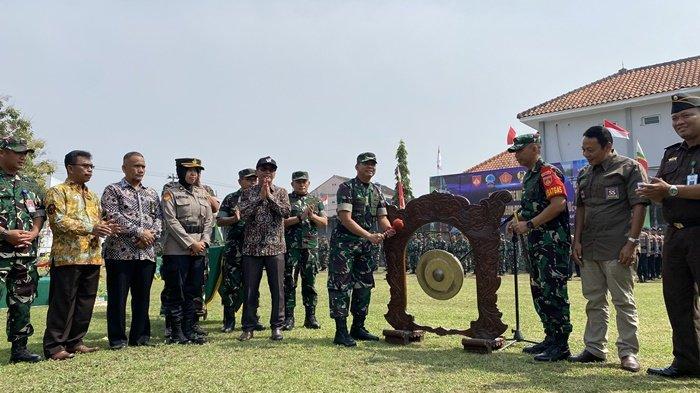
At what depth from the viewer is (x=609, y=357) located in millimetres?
4840

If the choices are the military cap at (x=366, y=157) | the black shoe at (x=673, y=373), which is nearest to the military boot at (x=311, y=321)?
the military cap at (x=366, y=157)

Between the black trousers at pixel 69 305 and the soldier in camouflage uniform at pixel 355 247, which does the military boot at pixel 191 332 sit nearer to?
the black trousers at pixel 69 305

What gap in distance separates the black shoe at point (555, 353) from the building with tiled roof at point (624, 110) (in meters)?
21.3

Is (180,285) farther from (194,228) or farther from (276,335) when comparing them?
(276,335)

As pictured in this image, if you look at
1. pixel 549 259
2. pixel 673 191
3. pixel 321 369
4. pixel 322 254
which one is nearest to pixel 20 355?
pixel 321 369

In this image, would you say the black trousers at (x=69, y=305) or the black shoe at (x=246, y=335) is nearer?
the black trousers at (x=69, y=305)

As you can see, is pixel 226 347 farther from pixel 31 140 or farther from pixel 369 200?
pixel 31 140

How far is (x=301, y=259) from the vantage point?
736 centimetres

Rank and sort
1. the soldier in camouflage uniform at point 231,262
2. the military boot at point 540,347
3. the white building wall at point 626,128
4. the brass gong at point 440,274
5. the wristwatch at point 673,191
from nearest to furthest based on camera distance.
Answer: the wristwatch at point 673,191 → the military boot at point 540,347 → the brass gong at point 440,274 → the soldier in camouflage uniform at point 231,262 → the white building wall at point 626,128

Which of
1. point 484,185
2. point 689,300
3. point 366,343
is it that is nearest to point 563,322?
point 689,300

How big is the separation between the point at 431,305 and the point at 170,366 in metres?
5.46

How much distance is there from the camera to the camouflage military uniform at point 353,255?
571cm

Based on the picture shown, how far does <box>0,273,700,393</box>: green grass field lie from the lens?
3887 millimetres

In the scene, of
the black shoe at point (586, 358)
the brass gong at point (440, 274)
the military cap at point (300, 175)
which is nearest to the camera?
the black shoe at point (586, 358)
